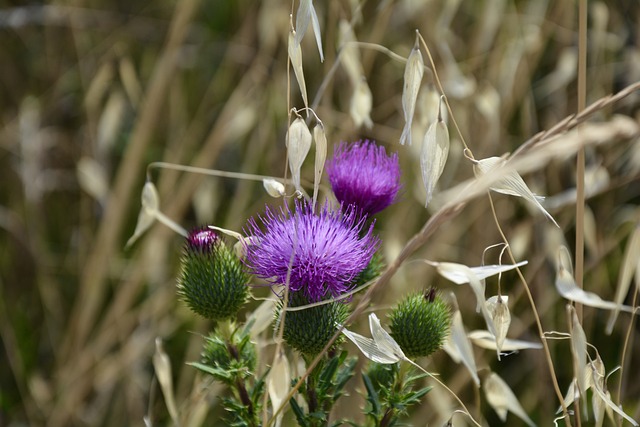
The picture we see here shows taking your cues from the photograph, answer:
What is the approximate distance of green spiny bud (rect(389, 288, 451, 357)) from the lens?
1060 mm

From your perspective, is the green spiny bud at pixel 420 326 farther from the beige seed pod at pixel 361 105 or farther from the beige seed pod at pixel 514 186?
the beige seed pod at pixel 361 105

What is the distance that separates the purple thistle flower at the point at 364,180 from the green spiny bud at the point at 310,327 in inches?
8.4

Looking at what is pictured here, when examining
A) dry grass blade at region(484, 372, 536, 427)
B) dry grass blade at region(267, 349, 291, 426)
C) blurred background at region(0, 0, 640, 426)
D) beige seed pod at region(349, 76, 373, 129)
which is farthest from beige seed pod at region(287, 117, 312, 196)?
blurred background at region(0, 0, 640, 426)

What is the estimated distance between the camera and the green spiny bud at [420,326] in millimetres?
1060

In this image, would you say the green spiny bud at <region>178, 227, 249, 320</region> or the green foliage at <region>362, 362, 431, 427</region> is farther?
A: the green spiny bud at <region>178, 227, 249, 320</region>

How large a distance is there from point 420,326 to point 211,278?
1.01 ft

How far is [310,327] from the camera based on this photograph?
3.28ft

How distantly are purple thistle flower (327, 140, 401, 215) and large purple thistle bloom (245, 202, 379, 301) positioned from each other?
0.16m

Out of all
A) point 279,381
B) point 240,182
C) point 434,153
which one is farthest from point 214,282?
point 240,182

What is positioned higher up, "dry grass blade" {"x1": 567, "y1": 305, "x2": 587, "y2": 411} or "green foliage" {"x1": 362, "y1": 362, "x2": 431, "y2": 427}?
"dry grass blade" {"x1": 567, "y1": 305, "x2": 587, "y2": 411}

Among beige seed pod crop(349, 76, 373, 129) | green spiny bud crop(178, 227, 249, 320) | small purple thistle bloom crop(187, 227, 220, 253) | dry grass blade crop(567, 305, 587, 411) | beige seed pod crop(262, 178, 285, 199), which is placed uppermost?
beige seed pod crop(349, 76, 373, 129)

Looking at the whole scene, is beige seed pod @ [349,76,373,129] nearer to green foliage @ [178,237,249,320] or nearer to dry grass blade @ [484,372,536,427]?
green foliage @ [178,237,249,320]

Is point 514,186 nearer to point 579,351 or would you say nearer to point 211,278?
point 579,351

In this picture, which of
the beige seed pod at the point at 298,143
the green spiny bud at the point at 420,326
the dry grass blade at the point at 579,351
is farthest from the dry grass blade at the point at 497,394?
the beige seed pod at the point at 298,143
